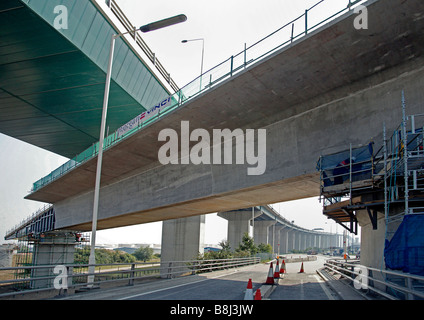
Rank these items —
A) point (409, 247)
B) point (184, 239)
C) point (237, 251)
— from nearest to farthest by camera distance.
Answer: point (409, 247) → point (184, 239) → point (237, 251)

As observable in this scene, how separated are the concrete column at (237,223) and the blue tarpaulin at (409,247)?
5618 cm

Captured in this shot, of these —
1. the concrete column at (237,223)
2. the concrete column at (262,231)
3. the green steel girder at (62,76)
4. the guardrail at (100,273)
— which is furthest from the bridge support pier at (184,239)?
the concrete column at (262,231)

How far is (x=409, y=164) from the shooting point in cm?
980

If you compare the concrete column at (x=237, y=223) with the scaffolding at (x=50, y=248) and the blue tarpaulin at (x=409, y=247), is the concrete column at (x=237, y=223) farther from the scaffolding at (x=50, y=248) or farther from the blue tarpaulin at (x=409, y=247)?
the blue tarpaulin at (x=409, y=247)

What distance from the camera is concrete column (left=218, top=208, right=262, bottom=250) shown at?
64625 millimetres

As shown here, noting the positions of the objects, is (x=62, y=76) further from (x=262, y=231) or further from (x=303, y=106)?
(x=262, y=231)

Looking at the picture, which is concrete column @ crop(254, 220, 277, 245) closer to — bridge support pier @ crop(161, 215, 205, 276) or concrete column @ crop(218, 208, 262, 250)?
concrete column @ crop(218, 208, 262, 250)

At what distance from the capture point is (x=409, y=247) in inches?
309

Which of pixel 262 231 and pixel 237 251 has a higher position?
pixel 262 231

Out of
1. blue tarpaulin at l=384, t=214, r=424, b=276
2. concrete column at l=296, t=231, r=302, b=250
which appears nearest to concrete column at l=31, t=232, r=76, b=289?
blue tarpaulin at l=384, t=214, r=424, b=276

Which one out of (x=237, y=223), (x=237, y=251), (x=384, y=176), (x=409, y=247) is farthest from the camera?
(x=237, y=223)

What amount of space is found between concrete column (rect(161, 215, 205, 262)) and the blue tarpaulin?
33.1m

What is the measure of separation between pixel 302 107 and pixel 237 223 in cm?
5316

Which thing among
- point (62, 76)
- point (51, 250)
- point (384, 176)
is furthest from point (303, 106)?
point (51, 250)
